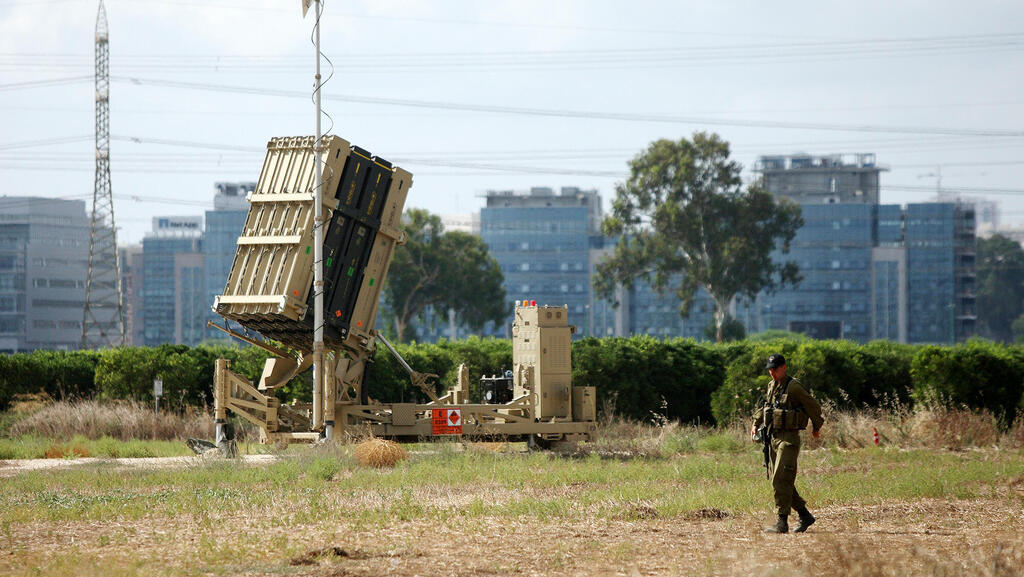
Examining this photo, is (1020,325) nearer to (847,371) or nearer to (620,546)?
(847,371)

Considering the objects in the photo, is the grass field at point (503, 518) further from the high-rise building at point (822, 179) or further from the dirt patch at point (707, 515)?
the high-rise building at point (822, 179)

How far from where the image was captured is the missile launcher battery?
62.7ft

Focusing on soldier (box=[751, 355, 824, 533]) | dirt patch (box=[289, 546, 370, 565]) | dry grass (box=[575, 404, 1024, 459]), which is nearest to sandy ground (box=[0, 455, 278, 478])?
dry grass (box=[575, 404, 1024, 459])

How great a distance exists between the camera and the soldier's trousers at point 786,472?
1205 cm

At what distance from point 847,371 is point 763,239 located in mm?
41723

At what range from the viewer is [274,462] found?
1848cm

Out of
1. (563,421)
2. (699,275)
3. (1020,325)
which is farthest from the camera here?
(1020,325)

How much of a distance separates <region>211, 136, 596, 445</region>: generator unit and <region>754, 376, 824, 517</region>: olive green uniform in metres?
8.85

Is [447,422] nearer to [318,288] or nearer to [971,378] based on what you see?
[318,288]

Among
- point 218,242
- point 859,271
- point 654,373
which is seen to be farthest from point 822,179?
point 654,373

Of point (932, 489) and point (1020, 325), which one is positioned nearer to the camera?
point (932, 489)

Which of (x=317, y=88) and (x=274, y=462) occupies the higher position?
(x=317, y=88)

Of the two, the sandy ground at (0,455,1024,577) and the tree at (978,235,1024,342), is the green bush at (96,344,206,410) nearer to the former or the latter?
the sandy ground at (0,455,1024,577)

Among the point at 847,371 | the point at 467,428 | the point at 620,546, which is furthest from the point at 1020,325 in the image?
the point at 620,546
